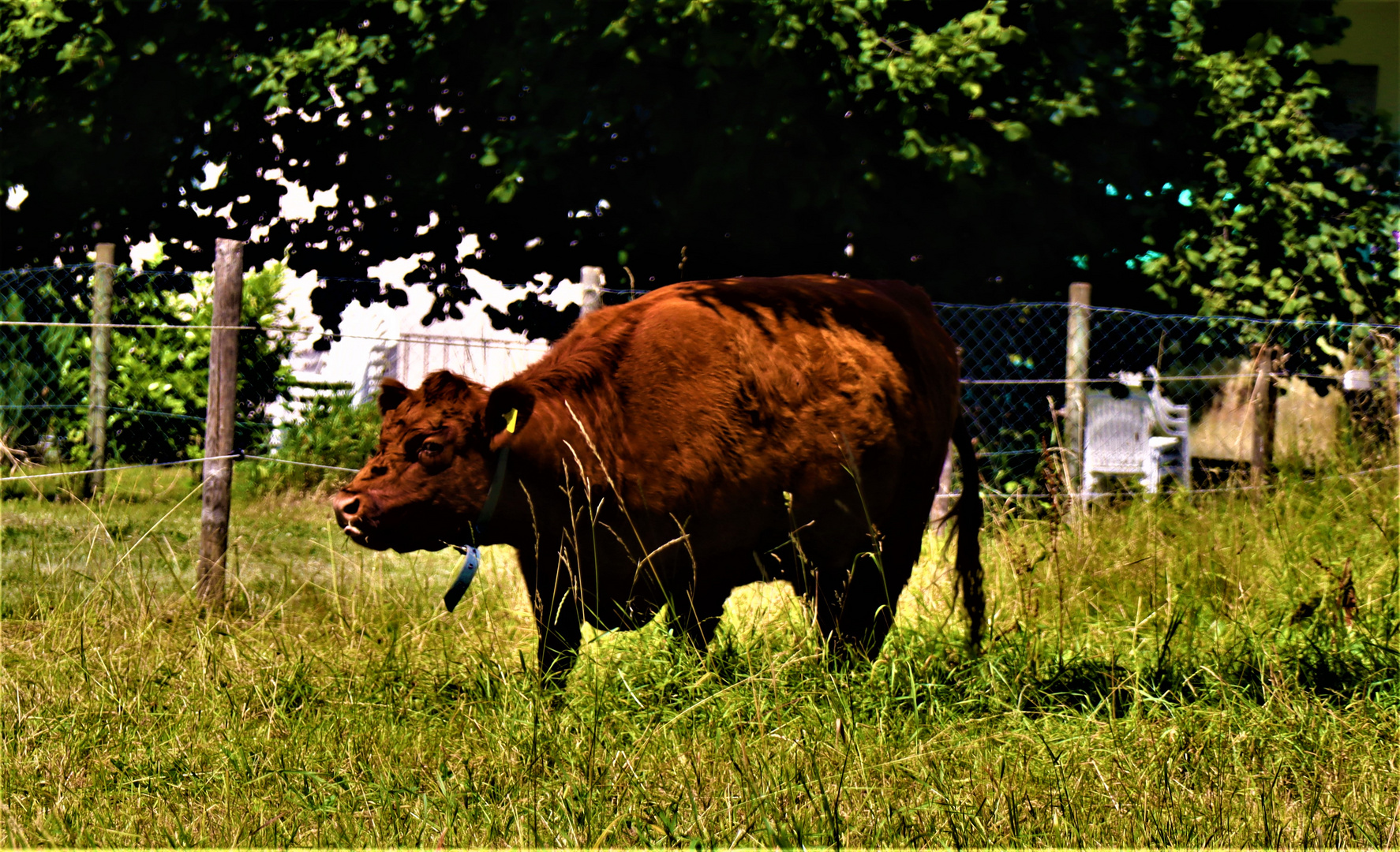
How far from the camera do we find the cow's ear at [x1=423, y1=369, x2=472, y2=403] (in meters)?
3.98

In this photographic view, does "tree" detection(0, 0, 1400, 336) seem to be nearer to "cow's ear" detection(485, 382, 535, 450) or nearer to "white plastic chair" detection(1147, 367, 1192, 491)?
"white plastic chair" detection(1147, 367, 1192, 491)

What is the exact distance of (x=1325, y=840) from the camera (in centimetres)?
273

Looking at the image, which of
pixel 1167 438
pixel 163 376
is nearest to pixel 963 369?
pixel 1167 438

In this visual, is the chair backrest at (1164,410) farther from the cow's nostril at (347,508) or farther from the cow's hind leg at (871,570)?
the cow's nostril at (347,508)

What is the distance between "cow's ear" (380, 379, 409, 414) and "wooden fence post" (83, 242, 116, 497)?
3.61m

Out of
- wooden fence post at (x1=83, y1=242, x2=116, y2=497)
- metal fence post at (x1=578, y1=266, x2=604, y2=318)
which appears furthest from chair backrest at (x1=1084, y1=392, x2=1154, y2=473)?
wooden fence post at (x1=83, y1=242, x2=116, y2=497)

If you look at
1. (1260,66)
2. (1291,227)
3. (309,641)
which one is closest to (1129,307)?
(1291,227)

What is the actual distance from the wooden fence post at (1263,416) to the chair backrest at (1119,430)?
0.72 metres

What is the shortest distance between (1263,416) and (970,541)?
12.7 ft

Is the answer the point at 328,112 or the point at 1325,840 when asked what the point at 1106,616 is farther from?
the point at 328,112

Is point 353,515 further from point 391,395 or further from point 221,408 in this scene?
point 221,408

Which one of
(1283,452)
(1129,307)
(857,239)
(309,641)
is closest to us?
(309,641)

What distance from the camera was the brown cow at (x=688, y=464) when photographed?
12.9ft

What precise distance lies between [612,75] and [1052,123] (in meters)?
2.55
